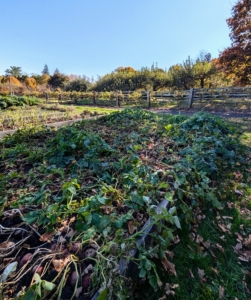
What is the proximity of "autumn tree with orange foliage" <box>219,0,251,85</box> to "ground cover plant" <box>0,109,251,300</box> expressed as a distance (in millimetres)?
9474

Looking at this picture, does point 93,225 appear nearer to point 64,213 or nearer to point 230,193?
point 64,213

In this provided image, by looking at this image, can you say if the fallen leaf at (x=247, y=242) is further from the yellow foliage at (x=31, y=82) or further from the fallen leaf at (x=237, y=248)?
the yellow foliage at (x=31, y=82)

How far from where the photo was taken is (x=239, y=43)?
30.3 feet

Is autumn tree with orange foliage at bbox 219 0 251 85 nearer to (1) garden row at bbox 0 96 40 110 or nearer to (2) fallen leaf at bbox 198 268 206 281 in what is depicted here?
(1) garden row at bbox 0 96 40 110

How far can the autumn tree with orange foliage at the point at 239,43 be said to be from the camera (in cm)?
897

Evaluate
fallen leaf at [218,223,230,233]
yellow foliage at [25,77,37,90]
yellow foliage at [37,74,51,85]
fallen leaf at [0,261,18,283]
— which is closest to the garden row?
fallen leaf at [0,261,18,283]

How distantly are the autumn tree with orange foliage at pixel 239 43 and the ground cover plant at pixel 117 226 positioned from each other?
947cm

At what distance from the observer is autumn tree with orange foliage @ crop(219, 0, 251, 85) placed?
353 inches

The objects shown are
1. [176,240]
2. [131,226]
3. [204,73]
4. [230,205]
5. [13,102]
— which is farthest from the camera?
[204,73]

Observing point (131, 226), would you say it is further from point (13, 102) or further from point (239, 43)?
point (239, 43)

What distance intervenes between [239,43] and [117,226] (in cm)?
1167

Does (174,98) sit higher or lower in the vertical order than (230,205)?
higher

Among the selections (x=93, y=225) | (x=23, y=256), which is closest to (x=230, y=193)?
(x=93, y=225)

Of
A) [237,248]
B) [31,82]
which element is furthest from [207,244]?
[31,82]
